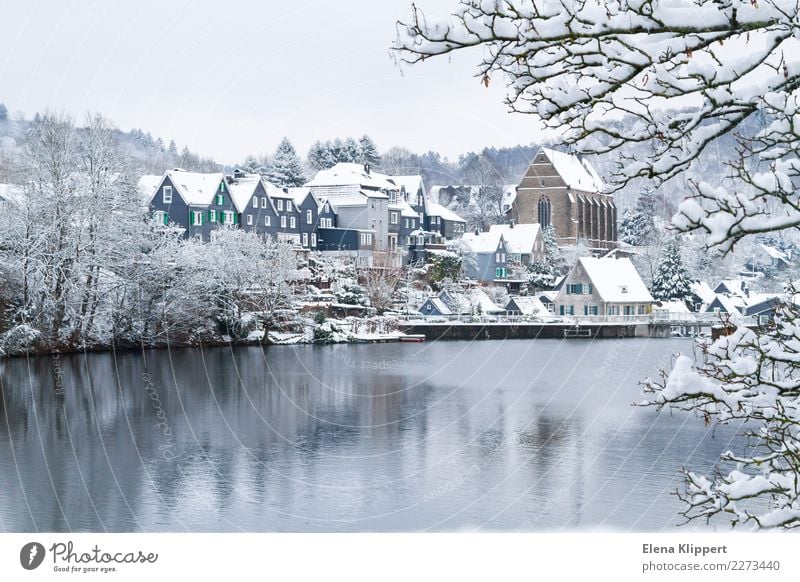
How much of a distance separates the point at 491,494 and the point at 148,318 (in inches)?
468

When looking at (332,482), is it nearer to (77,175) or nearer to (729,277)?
(77,175)

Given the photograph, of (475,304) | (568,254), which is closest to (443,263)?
(475,304)

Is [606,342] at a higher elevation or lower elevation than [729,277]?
lower

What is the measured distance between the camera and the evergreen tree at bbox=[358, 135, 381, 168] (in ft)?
78.3

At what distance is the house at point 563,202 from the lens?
2345 centimetres

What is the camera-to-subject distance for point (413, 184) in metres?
26.4

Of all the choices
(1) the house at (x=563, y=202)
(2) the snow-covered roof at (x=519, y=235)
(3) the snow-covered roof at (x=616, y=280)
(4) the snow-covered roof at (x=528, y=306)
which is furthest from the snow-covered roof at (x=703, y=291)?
(2) the snow-covered roof at (x=519, y=235)

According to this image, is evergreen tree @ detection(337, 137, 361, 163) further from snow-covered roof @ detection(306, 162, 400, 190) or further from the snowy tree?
the snowy tree

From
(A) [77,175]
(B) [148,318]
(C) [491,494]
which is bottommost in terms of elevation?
(C) [491,494]

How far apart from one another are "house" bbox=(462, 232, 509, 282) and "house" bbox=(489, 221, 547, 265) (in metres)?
0.17

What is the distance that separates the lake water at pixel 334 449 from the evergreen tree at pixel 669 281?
31.0 ft

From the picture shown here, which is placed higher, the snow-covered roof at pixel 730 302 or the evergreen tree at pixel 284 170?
the evergreen tree at pixel 284 170

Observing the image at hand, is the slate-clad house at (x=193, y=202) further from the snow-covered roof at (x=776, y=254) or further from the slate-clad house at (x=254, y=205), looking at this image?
the snow-covered roof at (x=776, y=254)

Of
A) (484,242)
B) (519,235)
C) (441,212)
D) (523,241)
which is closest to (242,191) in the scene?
(441,212)
